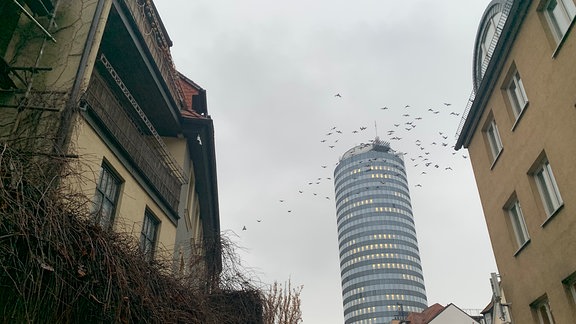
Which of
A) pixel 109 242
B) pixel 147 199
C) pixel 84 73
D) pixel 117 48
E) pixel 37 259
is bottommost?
pixel 37 259

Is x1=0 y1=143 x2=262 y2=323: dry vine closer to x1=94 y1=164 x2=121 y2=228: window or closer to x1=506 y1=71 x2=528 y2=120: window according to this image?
x1=94 y1=164 x2=121 y2=228: window

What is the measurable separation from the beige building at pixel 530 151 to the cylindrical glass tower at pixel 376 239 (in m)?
144

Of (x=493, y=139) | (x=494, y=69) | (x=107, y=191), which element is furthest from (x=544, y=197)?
(x=107, y=191)

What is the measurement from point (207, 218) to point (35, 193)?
56.3 ft

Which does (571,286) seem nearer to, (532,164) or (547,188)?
(547,188)

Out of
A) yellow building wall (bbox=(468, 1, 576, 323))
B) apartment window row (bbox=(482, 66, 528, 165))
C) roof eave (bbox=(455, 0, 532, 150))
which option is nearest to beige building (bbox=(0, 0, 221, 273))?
yellow building wall (bbox=(468, 1, 576, 323))

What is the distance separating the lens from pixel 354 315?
16875 centimetres

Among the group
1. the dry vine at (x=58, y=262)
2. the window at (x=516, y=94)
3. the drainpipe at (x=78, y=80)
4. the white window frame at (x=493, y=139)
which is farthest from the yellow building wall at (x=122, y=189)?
the white window frame at (x=493, y=139)

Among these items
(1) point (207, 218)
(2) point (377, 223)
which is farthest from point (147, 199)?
(2) point (377, 223)

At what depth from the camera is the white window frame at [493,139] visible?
47.9ft

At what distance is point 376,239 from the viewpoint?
172 metres

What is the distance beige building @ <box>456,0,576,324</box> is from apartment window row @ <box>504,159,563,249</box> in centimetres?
3

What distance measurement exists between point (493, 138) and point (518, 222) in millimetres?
3073

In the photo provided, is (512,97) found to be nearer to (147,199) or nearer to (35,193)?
(147,199)
